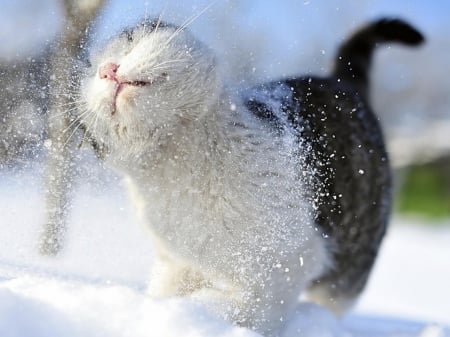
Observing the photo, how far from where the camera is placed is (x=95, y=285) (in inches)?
85.8

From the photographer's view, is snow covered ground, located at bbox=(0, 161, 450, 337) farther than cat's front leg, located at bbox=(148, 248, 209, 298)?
No

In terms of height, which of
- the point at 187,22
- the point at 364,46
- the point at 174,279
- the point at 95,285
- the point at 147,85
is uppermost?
the point at 364,46

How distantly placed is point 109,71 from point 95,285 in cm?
69

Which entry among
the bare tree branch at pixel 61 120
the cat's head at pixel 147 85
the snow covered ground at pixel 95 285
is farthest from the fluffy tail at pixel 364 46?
the cat's head at pixel 147 85

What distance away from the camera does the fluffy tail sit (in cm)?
397

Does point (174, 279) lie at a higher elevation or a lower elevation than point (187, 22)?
lower

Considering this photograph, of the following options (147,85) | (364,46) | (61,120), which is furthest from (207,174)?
(364,46)

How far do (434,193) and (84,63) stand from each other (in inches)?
621

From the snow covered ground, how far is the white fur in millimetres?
242

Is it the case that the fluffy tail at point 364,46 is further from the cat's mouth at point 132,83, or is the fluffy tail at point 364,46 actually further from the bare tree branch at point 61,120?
the cat's mouth at point 132,83

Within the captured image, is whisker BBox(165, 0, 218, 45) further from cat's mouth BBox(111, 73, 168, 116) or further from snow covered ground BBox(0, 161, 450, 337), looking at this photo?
snow covered ground BBox(0, 161, 450, 337)

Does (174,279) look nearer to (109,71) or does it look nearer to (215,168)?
(215,168)

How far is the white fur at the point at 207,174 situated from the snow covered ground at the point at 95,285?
0.24 m

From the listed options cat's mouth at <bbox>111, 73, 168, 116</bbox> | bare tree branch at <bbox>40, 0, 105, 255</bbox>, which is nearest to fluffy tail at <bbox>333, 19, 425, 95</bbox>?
bare tree branch at <bbox>40, 0, 105, 255</bbox>
